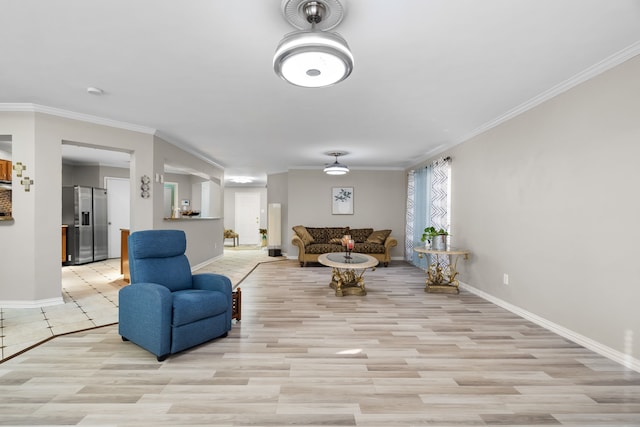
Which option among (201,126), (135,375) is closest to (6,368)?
(135,375)

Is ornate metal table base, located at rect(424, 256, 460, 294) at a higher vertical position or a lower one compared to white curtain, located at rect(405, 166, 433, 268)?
lower

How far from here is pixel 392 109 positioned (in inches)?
148

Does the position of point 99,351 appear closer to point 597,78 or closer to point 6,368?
point 6,368

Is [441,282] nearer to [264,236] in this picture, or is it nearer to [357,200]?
[357,200]

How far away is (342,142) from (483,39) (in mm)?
3247

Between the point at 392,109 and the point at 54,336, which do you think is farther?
the point at 392,109

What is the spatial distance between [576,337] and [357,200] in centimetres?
558

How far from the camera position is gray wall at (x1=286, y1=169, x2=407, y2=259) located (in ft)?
26.3

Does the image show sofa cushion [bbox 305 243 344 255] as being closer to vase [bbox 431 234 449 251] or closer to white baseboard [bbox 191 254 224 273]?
white baseboard [bbox 191 254 224 273]

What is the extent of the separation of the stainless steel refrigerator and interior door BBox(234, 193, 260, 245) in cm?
517

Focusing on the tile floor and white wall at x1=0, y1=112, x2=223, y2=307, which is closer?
the tile floor

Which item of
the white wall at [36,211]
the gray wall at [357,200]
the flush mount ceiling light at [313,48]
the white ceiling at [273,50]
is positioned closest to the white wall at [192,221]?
the white ceiling at [273,50]

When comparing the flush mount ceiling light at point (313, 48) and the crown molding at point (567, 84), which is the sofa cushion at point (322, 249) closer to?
the crown molding at point (567, 84)

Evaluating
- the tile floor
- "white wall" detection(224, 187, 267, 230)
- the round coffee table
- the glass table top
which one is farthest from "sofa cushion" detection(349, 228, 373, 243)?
"white wall" detection(224, 187, 267, 230)
